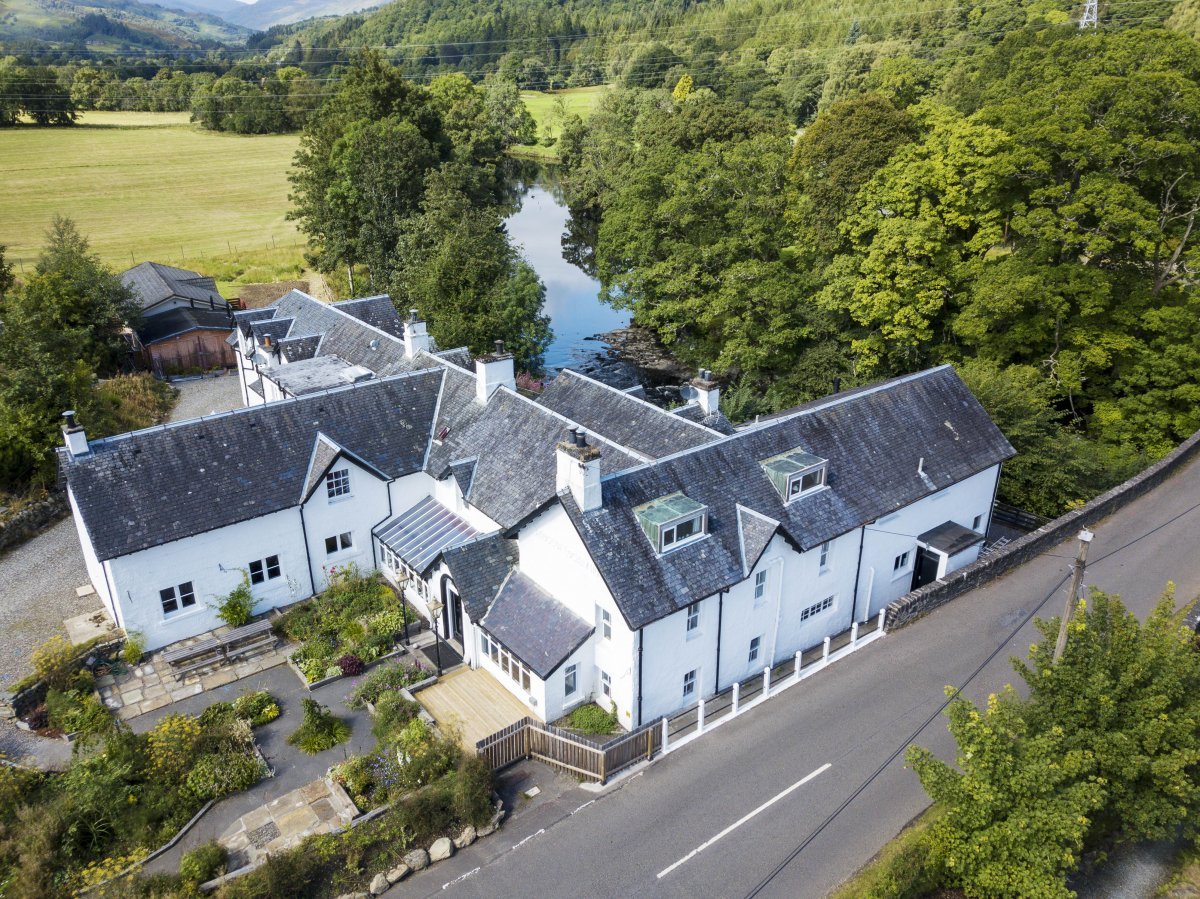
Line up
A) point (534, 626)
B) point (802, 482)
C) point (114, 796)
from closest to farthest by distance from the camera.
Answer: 1. point (114, 796)
2. point (534, 626)
3. point (802, 482)

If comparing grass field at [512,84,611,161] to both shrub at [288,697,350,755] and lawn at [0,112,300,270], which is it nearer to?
lawn at [0,112,300,270]

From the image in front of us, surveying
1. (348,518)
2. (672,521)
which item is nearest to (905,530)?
(672,521)

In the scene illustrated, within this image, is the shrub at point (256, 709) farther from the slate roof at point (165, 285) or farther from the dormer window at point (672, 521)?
the slate roof at point (165, 285)

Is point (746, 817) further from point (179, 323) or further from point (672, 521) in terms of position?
point (179, 323)

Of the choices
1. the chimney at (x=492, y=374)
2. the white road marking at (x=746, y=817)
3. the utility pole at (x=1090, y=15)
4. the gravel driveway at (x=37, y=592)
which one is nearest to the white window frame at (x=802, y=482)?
the white road marking at (x=746, y=817)

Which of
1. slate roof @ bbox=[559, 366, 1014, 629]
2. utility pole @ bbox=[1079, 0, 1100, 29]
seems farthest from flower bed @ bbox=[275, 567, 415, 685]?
utility pole @ bbox=[1079, 0, 1100, 29]

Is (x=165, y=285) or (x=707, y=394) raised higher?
(x=707, y=394)

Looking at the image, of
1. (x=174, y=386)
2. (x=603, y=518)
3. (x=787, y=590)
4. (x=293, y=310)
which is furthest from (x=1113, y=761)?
(x=174, y=386)
